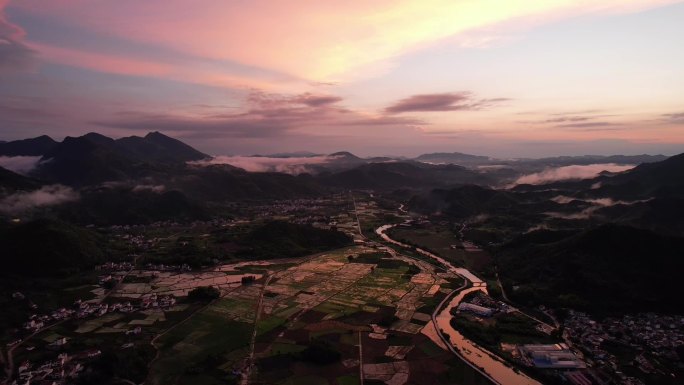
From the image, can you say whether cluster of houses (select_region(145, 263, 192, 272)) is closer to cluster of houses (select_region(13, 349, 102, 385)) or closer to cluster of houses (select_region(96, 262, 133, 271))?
cluster of houses (select_region(96, 262, 133, 271))

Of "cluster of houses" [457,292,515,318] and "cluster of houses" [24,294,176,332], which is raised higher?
"cluster of houses" [24,294,176,332]

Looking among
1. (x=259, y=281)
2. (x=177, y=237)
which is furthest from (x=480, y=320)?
(x=177, y=237)

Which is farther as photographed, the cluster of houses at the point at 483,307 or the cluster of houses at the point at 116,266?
the cluster of houses at the point at 116,266

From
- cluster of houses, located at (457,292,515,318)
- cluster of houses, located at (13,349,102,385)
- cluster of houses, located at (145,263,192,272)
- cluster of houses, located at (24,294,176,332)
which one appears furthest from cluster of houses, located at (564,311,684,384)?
cluster of houses, located at (145,263,192,272)

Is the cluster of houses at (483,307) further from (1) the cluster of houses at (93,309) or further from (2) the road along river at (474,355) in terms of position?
(1) the cluster of houses at (93,309)

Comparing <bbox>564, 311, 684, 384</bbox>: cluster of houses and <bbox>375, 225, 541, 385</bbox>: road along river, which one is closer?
<bbox>375, 225, 541, 385</bbox>: road along river

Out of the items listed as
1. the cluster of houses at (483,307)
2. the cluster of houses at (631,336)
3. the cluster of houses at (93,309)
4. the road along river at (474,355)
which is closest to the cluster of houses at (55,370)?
the cluster of houses at (93,309)

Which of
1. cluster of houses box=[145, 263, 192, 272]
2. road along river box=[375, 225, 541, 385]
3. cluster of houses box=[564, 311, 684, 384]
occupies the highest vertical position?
cluster of houses box=[145, 263, 192, 272]
